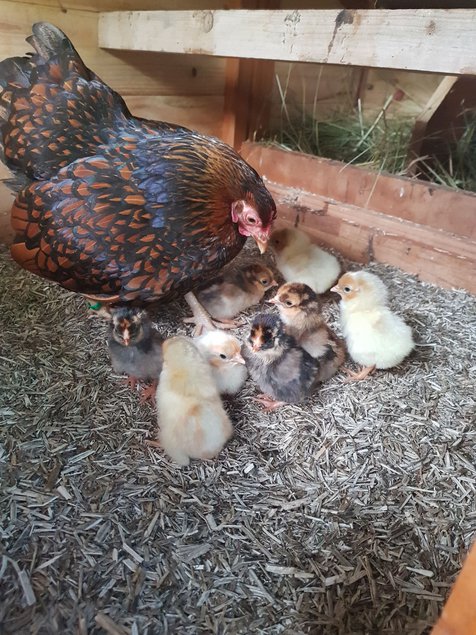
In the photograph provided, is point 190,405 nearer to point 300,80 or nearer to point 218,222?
point 218,222

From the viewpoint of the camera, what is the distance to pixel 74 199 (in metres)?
1.71

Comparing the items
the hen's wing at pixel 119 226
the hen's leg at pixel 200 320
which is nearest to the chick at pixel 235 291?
the hen's leg at pixel 200 320

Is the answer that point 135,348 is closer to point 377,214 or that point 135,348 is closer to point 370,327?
point 370,327

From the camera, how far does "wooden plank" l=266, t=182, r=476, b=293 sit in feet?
8.15

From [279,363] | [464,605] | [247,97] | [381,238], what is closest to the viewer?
[464,605]

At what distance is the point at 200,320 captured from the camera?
2.30 meters

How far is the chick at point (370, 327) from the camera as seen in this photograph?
1.90 meters

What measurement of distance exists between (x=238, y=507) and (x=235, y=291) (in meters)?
1.11

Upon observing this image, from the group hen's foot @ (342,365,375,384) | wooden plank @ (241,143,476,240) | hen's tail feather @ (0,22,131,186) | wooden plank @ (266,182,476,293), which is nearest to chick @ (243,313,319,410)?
hen's foot @ (342,365,375,384)

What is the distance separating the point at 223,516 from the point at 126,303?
2.91 ft

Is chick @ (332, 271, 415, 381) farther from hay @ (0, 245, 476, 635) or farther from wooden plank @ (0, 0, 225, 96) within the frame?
wooden plank @ (0, 0, 225, 96)

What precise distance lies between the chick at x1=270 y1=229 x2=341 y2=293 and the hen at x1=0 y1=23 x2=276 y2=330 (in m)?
0.58

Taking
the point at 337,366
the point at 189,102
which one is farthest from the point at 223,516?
the point at 189,102

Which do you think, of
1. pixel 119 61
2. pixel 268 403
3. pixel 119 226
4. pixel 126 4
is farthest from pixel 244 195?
pixel 126 4
